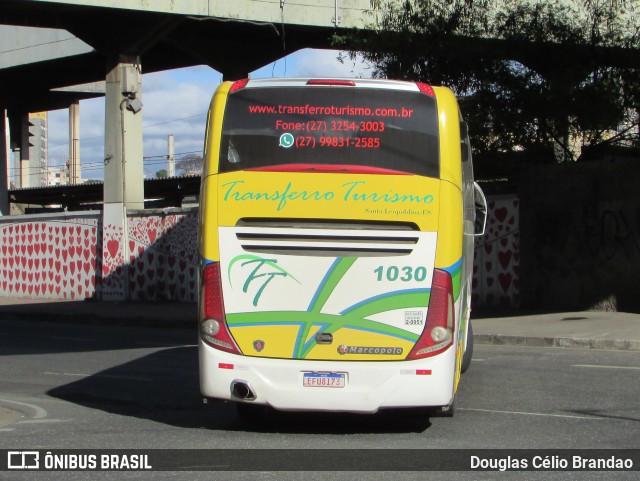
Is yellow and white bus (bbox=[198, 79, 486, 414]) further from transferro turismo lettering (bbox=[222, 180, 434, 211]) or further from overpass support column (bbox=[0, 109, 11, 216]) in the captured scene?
overpass support column (bbox=[0, 109, 11, 216])

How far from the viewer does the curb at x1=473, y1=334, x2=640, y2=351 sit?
15.1 meters

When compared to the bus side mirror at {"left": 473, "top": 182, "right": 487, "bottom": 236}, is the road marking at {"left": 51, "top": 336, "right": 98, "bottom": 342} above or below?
below

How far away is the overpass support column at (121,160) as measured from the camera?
2686 cm

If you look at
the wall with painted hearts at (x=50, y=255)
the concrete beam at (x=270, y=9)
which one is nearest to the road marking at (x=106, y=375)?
the concrete beam at (x=270, y=9)

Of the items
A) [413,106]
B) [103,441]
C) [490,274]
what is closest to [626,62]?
[490,274]

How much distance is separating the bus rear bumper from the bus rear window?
1755 millimetres

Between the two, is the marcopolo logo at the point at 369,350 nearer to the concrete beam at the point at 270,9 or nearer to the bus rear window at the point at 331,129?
the bus rear window at the point at 331,129

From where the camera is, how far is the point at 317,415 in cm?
991

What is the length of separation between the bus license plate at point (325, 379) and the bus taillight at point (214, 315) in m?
0.71

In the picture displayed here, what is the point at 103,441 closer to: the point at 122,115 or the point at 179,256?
the point at 179,256

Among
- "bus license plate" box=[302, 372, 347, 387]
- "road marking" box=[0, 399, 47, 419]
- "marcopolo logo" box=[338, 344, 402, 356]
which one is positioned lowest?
"road marking" box=[0, 399, 47, 419]

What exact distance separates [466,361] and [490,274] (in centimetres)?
901

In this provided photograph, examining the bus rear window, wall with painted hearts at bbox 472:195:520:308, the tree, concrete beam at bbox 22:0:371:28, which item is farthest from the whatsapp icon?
concrete beam at bbox 22:0:371:28

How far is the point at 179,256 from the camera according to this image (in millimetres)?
25828
